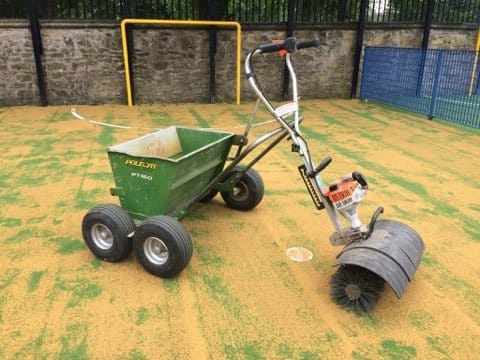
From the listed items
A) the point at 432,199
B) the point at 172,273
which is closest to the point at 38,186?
the point at 172,273

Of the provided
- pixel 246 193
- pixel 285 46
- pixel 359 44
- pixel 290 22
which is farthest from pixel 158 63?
pixel 285 46

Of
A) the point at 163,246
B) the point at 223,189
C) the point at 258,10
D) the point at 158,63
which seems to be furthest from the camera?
the point at 258,10

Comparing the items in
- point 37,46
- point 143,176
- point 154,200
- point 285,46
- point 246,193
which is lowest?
point 246,193

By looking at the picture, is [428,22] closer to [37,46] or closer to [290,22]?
[290,22]

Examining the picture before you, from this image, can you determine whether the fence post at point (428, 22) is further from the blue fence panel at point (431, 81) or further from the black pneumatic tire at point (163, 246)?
the black pneumatic tire at point (163, 246)

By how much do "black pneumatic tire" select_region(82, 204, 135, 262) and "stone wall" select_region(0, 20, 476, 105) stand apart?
23.0ft

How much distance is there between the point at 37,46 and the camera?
350 inches

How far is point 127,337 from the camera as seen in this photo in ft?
7.88

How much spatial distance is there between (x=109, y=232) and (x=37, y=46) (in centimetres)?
728

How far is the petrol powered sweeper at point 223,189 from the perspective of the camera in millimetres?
2594

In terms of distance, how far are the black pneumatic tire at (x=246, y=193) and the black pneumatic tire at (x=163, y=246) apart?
109 cm

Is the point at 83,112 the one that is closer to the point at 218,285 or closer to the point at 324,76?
the point at 324,76

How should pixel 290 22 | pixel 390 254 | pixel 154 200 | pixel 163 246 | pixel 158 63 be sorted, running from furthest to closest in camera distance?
pixel 290 22, pixel 158 63, pixel 154 200, pixel 163 246, pixel 390 254

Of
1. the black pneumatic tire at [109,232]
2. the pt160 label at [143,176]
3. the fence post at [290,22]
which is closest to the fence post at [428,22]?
the fence post at [290,22]
